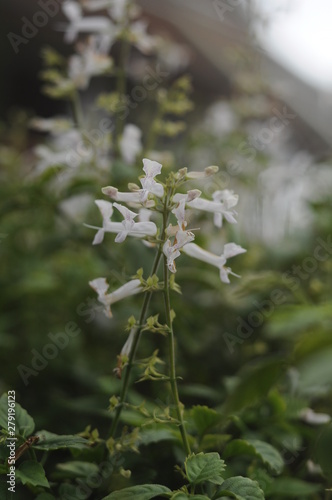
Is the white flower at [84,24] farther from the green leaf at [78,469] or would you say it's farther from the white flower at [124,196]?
the green leaf at [78,469]

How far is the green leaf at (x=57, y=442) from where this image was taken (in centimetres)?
66

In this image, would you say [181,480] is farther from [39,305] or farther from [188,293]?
[39,305]

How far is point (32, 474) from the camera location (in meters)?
0.65

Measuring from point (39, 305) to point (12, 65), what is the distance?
2650 millimetres

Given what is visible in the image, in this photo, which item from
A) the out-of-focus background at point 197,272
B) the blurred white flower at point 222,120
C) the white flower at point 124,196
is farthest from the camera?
the blurred white flower at point 222,120

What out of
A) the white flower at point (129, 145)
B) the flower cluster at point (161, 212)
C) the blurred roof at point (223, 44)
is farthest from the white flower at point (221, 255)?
the blurred roof at point (223, 44)

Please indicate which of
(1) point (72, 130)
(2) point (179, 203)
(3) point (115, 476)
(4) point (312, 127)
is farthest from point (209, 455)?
(4) point (312, 127)

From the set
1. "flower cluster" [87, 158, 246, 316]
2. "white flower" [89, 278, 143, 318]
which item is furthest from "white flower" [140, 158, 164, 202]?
"white flower" [89, 278, 143, 318]

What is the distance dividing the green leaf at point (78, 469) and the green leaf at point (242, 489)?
18 cm

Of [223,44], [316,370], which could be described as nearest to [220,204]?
[316,370]

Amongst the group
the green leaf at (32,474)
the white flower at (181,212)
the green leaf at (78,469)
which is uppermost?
the white flower at (181,212)

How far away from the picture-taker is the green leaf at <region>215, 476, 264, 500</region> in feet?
2.04

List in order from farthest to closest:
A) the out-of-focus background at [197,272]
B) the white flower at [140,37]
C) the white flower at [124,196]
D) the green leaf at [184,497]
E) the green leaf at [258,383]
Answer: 1. the white flower at [140,37]
2. the out-of-focus background at [197,272]
3. the green leaf at [258,383]
4. the white flower at [124,196]
5. the green leaf at [184,497]

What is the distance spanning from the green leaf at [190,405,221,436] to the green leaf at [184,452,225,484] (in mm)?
114
